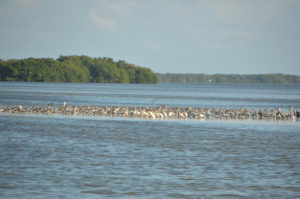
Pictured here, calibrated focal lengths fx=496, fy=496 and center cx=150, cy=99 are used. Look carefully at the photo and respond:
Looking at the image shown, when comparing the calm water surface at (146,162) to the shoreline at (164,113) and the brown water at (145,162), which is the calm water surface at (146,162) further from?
the shoreline at (164,113)

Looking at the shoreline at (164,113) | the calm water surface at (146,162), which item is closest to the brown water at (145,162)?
the calm water surface at (146,162)

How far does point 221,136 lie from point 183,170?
9.03 meters

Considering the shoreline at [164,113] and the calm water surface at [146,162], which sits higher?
the shoreline at [164,113]

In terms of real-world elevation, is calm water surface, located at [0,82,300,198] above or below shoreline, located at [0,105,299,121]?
below

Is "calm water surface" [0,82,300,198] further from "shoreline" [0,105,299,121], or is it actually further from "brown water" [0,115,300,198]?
"shoreline" [0,105,299,121]

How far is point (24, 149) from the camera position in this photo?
698 inches

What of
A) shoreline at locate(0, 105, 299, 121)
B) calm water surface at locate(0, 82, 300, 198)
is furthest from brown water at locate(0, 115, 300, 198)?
shoreline at locate(0, 105, 299, 121)

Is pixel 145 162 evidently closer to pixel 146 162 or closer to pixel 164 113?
pixel 146 162

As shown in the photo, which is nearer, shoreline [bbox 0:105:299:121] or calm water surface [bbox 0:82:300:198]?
calm water surface [bbox 0:82:300:198]

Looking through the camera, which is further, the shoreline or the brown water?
the shoreline

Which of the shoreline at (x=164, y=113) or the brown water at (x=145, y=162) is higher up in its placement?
the shoreline at (x=164, y=113)

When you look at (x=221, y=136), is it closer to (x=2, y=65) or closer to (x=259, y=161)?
(x=259, y=161)

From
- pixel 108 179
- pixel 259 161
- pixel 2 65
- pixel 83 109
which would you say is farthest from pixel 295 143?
pixel 2 65

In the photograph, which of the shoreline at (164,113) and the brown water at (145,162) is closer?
the brown water at (145,162)
